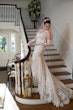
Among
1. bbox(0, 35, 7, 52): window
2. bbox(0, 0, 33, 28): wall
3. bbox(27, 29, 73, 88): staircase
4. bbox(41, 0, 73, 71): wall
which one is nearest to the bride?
bbox(27, 29, 73, 88): staircase

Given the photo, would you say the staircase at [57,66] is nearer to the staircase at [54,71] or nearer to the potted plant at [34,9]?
the staircase at [54,71]

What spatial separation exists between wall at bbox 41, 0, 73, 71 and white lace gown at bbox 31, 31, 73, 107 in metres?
1.27

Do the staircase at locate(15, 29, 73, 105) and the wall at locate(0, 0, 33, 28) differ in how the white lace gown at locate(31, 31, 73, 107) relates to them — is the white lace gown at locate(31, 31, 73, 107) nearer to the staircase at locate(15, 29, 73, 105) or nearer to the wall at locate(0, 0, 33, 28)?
the staircase at locate(15, 29, 73, 105)

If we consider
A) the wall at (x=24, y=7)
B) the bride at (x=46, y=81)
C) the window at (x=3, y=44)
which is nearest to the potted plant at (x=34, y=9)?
the wall at (x=24, y=7)

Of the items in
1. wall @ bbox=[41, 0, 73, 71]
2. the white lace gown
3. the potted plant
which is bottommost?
the white lace gown

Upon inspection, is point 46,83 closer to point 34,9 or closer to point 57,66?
point 57,66

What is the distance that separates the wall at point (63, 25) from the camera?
21.1 ft

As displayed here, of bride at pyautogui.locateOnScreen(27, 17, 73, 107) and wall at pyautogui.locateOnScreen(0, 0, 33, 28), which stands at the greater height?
wall at pyautogui.locateOnScreen(0, 0, 33, 28)

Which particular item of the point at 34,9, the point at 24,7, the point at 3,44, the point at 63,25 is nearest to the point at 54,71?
the point at 63,25

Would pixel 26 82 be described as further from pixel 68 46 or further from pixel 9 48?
pixel 9 48

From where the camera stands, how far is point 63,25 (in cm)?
701

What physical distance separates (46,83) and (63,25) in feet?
8.35

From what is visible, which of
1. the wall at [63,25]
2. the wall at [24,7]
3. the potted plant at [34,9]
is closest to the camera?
the wall at [63,25]

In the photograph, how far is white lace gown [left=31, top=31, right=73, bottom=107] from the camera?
5094mm
